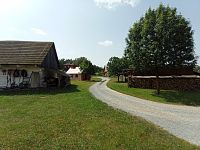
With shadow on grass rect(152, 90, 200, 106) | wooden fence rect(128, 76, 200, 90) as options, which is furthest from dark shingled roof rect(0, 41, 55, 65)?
wooden fence rect(128, 76, 200, 90)

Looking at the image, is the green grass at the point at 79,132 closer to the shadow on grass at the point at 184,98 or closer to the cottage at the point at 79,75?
the shadow on grass at the point at 184,98

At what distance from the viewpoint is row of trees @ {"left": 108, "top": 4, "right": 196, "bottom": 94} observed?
3297cm

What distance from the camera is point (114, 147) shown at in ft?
33.9

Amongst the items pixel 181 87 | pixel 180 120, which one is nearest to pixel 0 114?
pixel 180 120

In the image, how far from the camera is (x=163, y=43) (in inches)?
1292

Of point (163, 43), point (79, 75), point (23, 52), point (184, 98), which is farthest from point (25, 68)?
point (79, 75)

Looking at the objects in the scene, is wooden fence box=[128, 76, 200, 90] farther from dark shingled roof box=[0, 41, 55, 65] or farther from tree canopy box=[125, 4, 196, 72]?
dark shingled roof box=[0, 41, 55, 65]

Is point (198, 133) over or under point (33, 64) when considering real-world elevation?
under

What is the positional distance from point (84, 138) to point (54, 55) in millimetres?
35954

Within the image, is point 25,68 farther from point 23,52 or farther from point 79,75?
point 79,75

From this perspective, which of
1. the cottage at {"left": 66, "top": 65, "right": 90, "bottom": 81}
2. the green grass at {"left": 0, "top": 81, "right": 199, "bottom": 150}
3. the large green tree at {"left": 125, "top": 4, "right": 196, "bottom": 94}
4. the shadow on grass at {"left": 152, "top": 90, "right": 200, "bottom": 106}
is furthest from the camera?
the cottage at {"left": 66, "top": 65, "right": 90, "bottom": 81}

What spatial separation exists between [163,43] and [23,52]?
17.8m

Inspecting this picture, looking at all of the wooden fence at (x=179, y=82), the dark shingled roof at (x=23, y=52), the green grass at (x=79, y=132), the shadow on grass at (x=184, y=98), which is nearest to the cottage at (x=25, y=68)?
the dark shingled roof at (x=23, y=52)

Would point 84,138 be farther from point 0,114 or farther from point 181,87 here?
point 181,87
